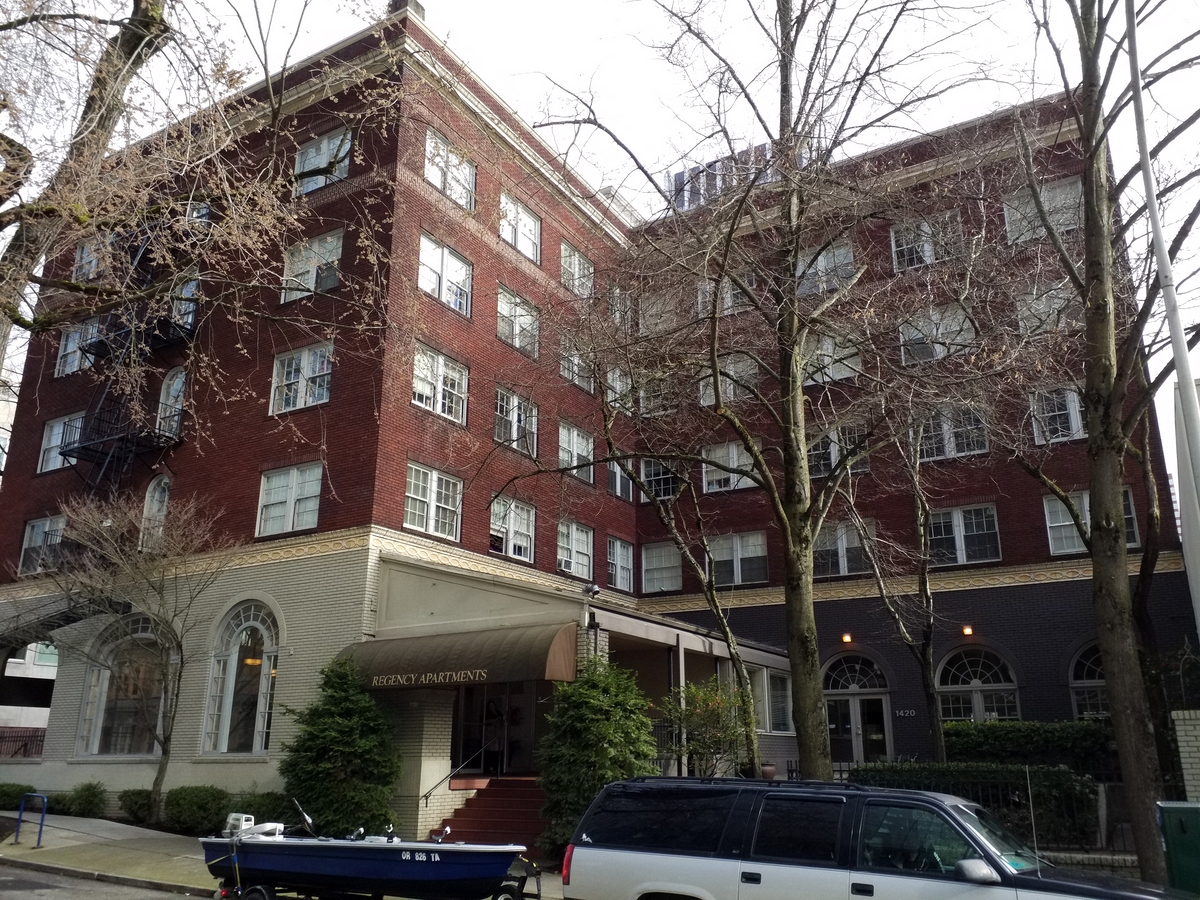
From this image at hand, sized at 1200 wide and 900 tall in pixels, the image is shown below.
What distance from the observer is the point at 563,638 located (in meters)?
16.7

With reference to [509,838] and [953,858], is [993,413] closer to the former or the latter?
[953,858]

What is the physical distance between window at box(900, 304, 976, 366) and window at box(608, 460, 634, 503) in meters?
12.6

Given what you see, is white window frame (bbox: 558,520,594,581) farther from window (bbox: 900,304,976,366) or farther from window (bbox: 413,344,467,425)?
window (bbox: 900,304,976,366)

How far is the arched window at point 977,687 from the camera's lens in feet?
85.9

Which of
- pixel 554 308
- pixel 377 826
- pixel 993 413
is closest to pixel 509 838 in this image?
pixel 377 826

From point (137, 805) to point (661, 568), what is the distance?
673 inches

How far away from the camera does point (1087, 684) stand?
2512 cm

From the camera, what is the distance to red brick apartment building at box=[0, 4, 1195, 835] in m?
19.4

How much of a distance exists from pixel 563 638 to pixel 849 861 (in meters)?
9.01

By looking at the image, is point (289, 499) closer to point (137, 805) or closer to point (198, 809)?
point (198, 809)

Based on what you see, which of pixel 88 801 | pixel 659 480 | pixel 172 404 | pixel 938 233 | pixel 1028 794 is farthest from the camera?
pixel 659 480

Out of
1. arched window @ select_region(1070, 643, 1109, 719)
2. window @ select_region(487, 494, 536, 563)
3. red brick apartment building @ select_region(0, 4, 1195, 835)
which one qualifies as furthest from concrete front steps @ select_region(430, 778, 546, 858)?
arched window @ select_region(1070, 643, 1109, 719)

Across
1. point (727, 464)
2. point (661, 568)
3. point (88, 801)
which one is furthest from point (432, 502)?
point (661, 568)

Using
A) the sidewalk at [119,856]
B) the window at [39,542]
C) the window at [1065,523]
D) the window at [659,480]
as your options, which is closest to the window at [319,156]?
the window at [39,542]
